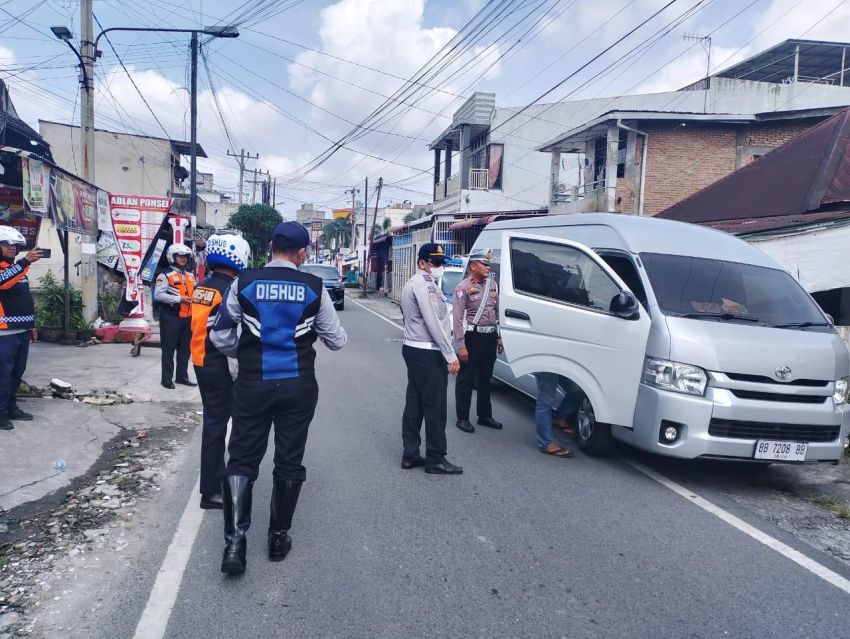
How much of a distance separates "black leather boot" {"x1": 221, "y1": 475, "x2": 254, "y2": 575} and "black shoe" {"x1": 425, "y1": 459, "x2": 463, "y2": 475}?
2160 mm

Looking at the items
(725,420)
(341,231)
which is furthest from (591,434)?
(341,231)

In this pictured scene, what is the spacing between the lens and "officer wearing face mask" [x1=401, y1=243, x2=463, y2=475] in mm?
5504

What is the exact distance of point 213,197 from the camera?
75.9 metres

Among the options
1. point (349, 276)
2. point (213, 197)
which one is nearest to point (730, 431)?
point (349, 276)

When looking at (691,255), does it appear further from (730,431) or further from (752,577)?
Result: (752,577)

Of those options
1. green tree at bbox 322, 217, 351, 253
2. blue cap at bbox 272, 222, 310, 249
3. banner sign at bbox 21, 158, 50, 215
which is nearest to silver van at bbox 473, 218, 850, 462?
blue cap at bbox 272, 222, 310, 249

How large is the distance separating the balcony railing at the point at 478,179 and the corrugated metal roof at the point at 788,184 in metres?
15.6

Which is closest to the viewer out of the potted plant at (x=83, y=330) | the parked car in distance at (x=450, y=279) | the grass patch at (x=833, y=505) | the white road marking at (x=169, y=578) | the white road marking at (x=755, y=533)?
the white road marking at (x=169, y=578)

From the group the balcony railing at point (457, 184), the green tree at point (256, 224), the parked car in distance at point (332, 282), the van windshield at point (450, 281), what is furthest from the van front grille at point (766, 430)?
the green tree at point (256, 224)

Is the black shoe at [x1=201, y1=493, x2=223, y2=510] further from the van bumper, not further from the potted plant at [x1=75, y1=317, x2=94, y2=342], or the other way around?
the potted plant at [x1=75, y1=317, x2=94, y2=342]

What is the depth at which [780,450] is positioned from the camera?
17.5 feet

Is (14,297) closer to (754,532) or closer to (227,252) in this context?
(227,252)

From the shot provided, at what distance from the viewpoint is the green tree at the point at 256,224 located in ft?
141

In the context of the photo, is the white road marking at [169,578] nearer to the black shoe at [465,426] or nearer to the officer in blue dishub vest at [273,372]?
the officer in blue dishub vest at [273,372]
